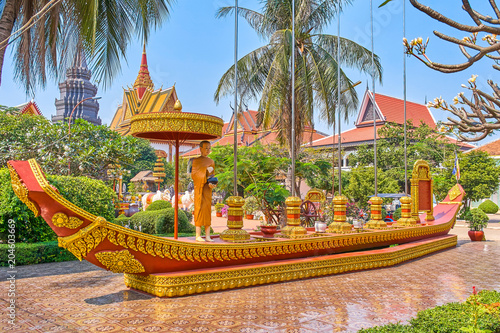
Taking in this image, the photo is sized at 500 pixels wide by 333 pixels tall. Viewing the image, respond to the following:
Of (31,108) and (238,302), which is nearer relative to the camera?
(238,302)

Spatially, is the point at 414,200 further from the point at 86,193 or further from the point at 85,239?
the point at 85,239

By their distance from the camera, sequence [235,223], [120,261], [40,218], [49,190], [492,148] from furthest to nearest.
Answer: [492,148] < [40,218] < [235,223] < [120,261] < [49,190]

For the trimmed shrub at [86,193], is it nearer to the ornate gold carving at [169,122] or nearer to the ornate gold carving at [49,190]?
the ornate gold carving at [169,122]

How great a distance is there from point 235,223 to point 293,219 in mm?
1226

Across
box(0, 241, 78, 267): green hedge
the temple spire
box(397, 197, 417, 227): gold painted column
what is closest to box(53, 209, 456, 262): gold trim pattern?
box(397, 197, 417, 227): gold painted column

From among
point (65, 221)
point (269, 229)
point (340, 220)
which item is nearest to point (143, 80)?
point (340, 220)

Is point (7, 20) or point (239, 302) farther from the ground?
point (7, 20)

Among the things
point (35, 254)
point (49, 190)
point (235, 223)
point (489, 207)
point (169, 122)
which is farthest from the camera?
point (489, 207)

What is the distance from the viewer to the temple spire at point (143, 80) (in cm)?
3841

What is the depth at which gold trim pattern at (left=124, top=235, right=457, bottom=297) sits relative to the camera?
5402mm

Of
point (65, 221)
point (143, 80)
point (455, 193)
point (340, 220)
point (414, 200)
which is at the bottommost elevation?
point (340, 220)

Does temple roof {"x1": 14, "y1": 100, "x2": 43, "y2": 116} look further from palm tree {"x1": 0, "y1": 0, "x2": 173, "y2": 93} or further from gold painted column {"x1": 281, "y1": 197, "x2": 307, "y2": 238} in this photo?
gold painted column {"x1": 281, "y1": 197, "x2": 307, "y2": 238}

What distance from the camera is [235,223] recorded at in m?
6.75

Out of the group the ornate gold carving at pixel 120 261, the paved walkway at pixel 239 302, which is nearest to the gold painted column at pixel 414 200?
the paved walkway at pixel 239 302
